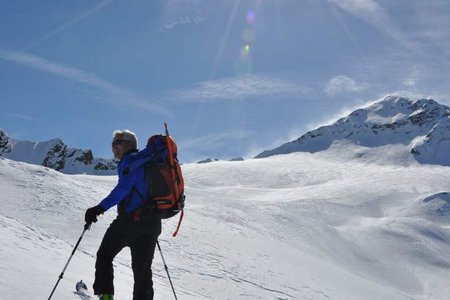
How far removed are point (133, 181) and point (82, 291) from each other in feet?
5.98

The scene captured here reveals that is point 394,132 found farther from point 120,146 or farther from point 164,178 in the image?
point 164,178

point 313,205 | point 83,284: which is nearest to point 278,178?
point 313,205

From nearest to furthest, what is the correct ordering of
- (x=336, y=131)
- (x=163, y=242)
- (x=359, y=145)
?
(x=163, y=242)
(x=359, y=145)
(x=336, y=131)

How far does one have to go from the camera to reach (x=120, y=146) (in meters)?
5.51

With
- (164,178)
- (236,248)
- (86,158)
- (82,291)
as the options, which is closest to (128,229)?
(164,178)

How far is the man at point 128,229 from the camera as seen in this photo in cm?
514

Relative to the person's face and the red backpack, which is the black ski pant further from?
the person's face

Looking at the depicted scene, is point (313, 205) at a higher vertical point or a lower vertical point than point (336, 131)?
lower

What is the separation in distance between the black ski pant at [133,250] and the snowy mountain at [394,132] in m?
115

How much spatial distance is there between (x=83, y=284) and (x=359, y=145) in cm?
13053

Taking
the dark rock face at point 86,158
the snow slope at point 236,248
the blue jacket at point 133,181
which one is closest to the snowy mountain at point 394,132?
the dark rock face at point 86,158

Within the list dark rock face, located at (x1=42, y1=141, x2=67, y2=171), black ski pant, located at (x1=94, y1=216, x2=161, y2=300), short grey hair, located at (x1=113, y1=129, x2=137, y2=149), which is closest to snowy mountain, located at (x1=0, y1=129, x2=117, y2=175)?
dark rock face, located at (x1=42, y1=141, x2=67, y2=171)

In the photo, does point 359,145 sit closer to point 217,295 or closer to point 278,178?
point 278,178

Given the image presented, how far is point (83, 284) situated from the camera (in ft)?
20.3
